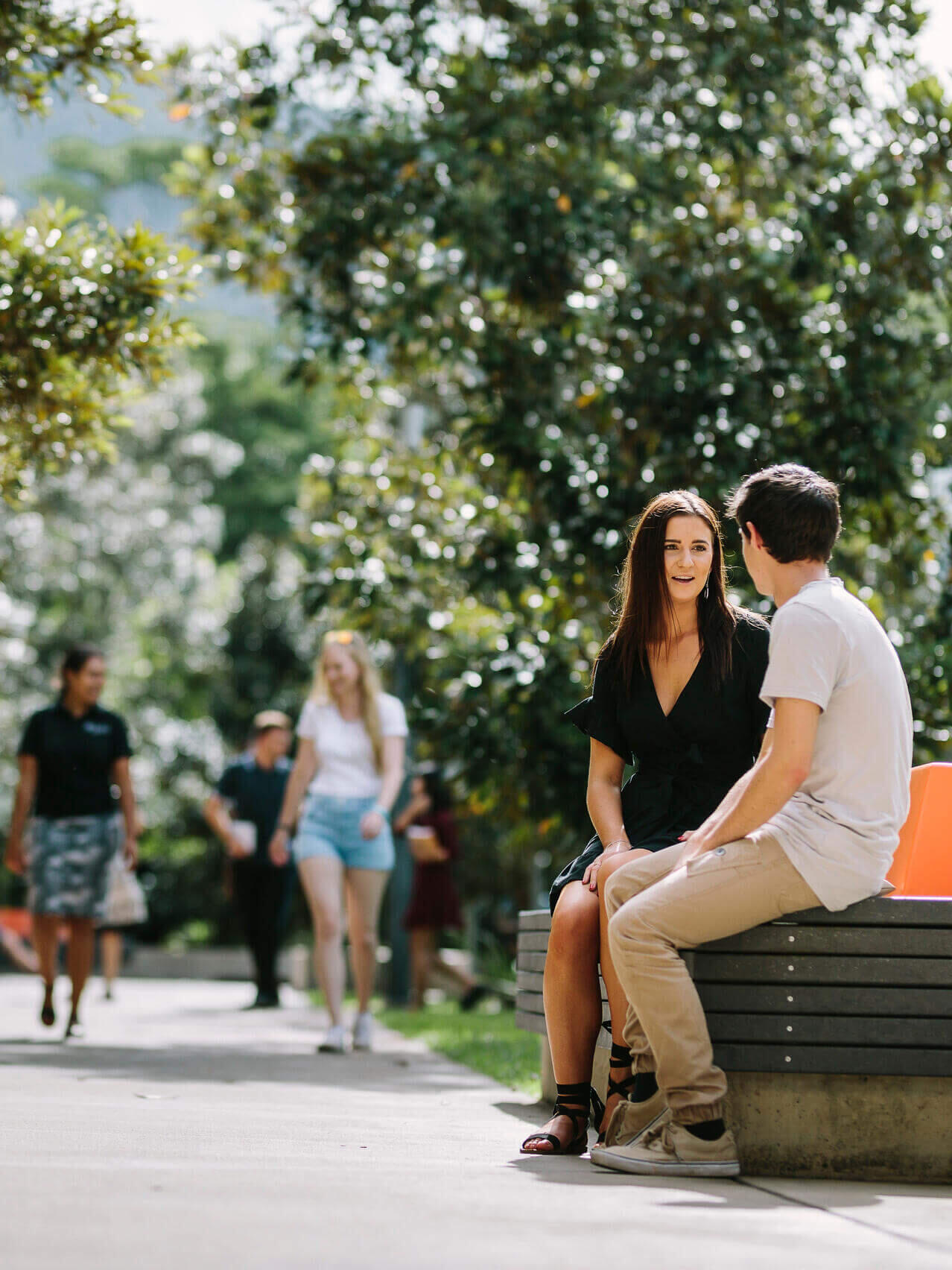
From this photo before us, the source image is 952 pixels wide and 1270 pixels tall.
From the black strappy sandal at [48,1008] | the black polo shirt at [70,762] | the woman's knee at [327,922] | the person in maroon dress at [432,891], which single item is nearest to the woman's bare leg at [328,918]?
the woman's knee at [327,922]

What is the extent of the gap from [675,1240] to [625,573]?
251cm

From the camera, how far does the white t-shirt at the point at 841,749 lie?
4.36 metres

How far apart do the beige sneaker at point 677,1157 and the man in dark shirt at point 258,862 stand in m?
9.12

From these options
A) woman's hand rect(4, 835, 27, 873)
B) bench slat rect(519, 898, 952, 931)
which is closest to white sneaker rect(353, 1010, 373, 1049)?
woman's hand rect(4, 835, 27, 873)

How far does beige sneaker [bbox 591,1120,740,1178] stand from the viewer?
4254 mm

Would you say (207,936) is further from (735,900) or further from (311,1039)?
(735,900)

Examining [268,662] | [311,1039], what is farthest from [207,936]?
[311,1039]

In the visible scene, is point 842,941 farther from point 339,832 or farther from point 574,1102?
point 339,832

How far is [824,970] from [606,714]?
1125 millimetres

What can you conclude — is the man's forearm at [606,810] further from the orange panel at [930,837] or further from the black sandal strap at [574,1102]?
the orange panel at [930,837]

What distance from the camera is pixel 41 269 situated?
28.6ft

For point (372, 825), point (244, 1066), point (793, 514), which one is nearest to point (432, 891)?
point (372, 825)

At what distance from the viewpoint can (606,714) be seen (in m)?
5.28

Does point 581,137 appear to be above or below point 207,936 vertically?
above
